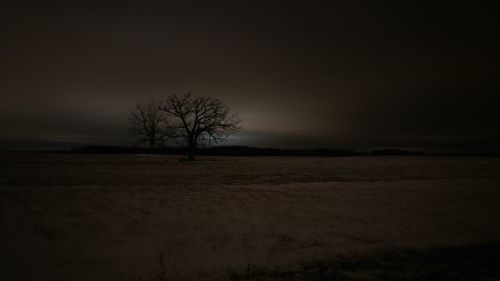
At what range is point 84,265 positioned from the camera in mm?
5824

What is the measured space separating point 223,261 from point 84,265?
8.29 feet

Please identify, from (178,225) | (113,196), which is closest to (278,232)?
(178,225)

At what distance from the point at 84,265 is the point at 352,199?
891 cm

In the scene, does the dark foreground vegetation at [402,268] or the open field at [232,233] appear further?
the open field at [232,233]

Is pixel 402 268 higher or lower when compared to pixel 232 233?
lower

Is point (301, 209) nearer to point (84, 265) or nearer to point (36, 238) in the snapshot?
point (84, 265)

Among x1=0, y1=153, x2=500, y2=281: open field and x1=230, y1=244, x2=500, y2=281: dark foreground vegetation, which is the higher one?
x1=0, y1=153, x2=500, y2=281: open field

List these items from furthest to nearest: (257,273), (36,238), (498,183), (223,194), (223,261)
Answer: (498,183) → (223,194) → (36,238) → (223,261) → (257,273)

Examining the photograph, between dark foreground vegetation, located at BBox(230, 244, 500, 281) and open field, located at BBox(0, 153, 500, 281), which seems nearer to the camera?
dark foreground vegetation, located at BBox(230, 244, 500, 281)

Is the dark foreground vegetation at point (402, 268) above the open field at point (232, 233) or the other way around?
the other way around

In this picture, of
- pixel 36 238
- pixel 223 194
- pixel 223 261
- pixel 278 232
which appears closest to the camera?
pixel 223 261

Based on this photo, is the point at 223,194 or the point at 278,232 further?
the point at 223,194

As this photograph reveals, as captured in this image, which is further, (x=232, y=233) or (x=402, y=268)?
(x=232, y=233)

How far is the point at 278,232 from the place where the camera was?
26.1 ft
